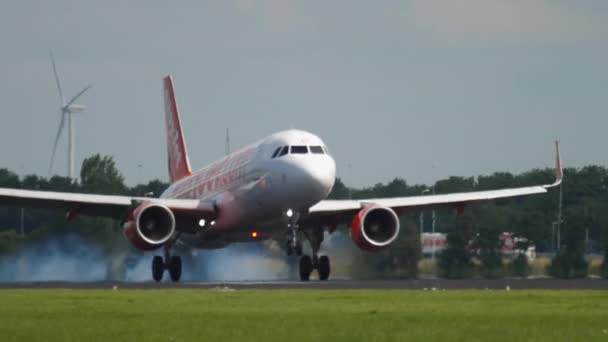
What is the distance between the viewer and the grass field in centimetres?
2012

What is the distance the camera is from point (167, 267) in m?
52.4

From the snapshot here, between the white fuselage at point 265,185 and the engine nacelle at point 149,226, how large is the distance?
2213 mm

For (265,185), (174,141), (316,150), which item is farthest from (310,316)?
(174,141)

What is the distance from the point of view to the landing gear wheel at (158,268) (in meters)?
52.3

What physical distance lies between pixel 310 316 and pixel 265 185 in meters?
23.3

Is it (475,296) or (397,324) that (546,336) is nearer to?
(397,324)

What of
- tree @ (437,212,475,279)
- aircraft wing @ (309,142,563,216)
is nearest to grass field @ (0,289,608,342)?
aircraft wing @ (309,142,563,216)

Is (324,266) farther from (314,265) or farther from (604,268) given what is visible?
(604,268)

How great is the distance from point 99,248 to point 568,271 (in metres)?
Result: 18.5

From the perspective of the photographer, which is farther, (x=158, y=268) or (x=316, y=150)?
(x=158, y=268)

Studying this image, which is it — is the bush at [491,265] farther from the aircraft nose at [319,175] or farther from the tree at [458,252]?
the aircraft nose at [319,175]

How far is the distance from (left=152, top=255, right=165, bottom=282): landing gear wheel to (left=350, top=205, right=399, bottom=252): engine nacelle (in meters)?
7.38

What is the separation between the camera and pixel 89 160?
339 feet

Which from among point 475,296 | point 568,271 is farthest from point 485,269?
point 475,296
